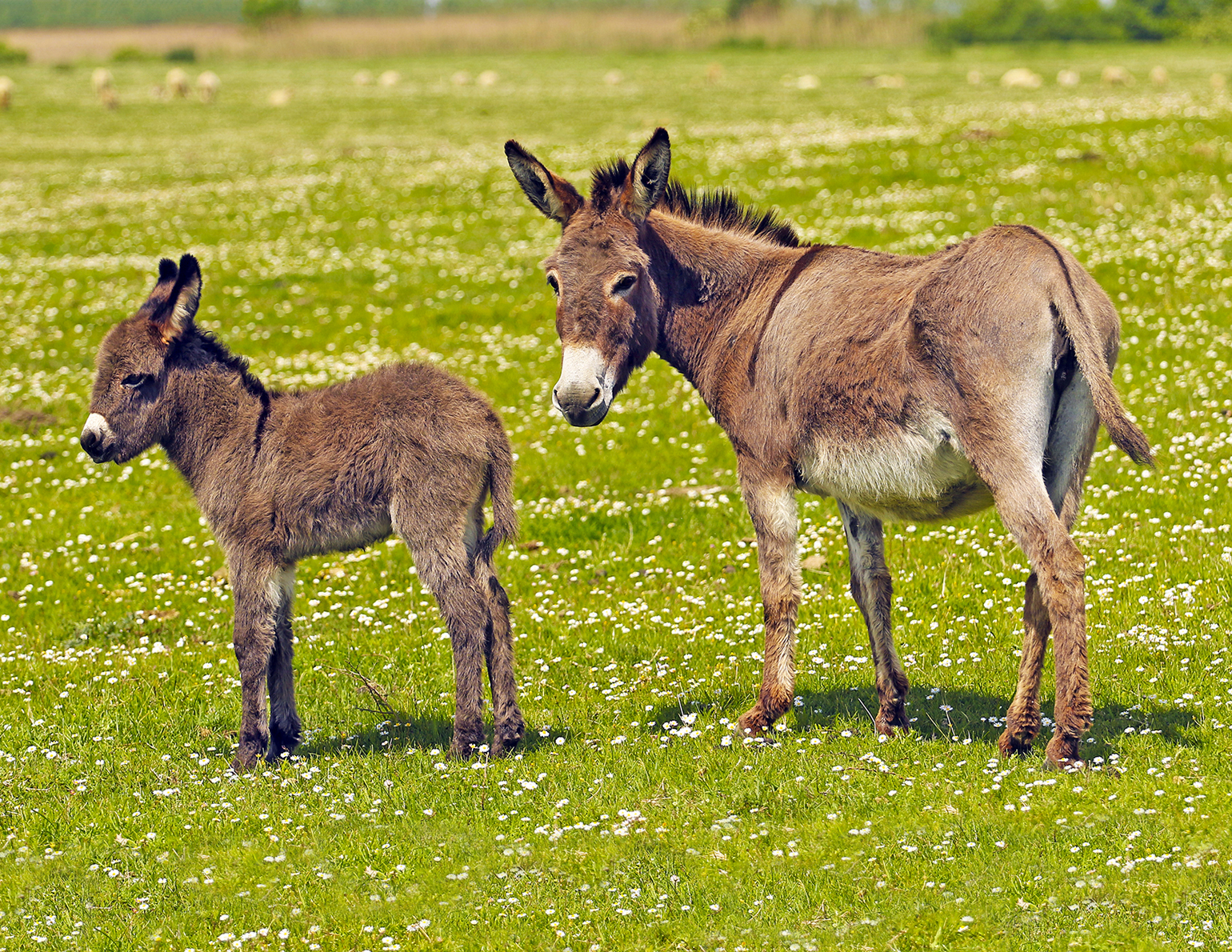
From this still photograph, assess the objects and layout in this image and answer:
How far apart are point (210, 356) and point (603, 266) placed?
312cm

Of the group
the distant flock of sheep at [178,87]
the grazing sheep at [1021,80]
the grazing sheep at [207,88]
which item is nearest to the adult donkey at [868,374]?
the grazing sheep at [1021,80]

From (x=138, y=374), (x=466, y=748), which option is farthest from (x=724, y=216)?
(x=138, y=374)

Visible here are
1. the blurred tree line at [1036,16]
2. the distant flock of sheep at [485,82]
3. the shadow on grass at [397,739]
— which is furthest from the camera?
the blurred tree line at [1036,16]

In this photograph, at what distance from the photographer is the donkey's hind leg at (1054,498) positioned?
711 centimetres

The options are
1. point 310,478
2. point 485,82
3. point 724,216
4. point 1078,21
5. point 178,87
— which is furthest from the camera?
point 1078,21

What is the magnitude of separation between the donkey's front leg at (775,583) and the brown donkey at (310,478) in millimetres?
1569

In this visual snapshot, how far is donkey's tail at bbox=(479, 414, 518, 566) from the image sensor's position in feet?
26.7

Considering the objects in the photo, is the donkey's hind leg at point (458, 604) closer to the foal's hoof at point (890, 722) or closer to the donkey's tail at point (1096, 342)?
the foal's hoof at point (890, 722)

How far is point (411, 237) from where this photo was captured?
2897 centimetres

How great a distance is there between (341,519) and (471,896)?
9.31 feet

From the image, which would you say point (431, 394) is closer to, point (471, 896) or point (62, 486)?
point (471, 896)

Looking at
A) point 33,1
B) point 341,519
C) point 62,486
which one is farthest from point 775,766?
point 33,1

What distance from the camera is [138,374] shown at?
8.76m

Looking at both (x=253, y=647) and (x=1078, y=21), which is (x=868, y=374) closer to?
(x=253, y=647)
